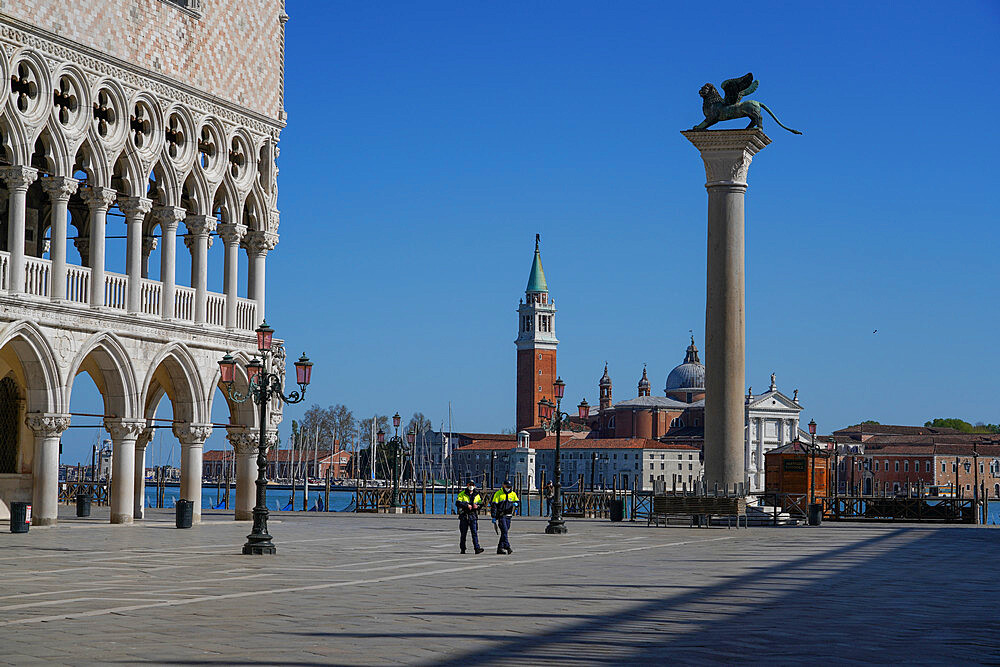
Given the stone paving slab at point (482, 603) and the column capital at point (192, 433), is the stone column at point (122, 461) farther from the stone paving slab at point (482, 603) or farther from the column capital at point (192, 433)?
the stone paving slab at point (482, 603)

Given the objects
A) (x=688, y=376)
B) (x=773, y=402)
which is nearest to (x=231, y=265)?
(x=773, y=402)

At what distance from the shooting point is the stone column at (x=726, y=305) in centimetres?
3856

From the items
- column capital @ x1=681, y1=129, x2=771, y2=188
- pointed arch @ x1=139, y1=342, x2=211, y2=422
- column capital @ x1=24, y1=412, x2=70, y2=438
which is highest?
column capital @ x1=681, y1=129, x2=771, y2=188

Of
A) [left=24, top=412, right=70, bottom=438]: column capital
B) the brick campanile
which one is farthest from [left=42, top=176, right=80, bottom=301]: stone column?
the brick campanile

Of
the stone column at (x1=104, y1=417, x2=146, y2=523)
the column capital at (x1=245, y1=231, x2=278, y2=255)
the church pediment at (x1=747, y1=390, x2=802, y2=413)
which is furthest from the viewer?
the church pediment at (x1=747, y1=390, x2=802, y2=413)

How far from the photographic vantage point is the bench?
3884cm

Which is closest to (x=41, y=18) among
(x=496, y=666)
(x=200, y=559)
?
(x=200, y=559)

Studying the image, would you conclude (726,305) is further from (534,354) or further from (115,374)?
(534,354)

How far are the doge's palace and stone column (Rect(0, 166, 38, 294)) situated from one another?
31 mm

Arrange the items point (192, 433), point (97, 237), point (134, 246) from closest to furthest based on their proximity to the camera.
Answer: point (97, 237) < point (134, 246) < point (192, 433)

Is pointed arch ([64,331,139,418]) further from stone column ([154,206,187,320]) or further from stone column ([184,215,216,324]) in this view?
stone column ([184,215,216,324])

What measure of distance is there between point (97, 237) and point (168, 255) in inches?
102

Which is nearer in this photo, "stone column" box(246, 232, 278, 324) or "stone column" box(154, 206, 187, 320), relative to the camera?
"stone column" box(154, 206, 187, 320)

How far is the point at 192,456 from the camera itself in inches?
1380
